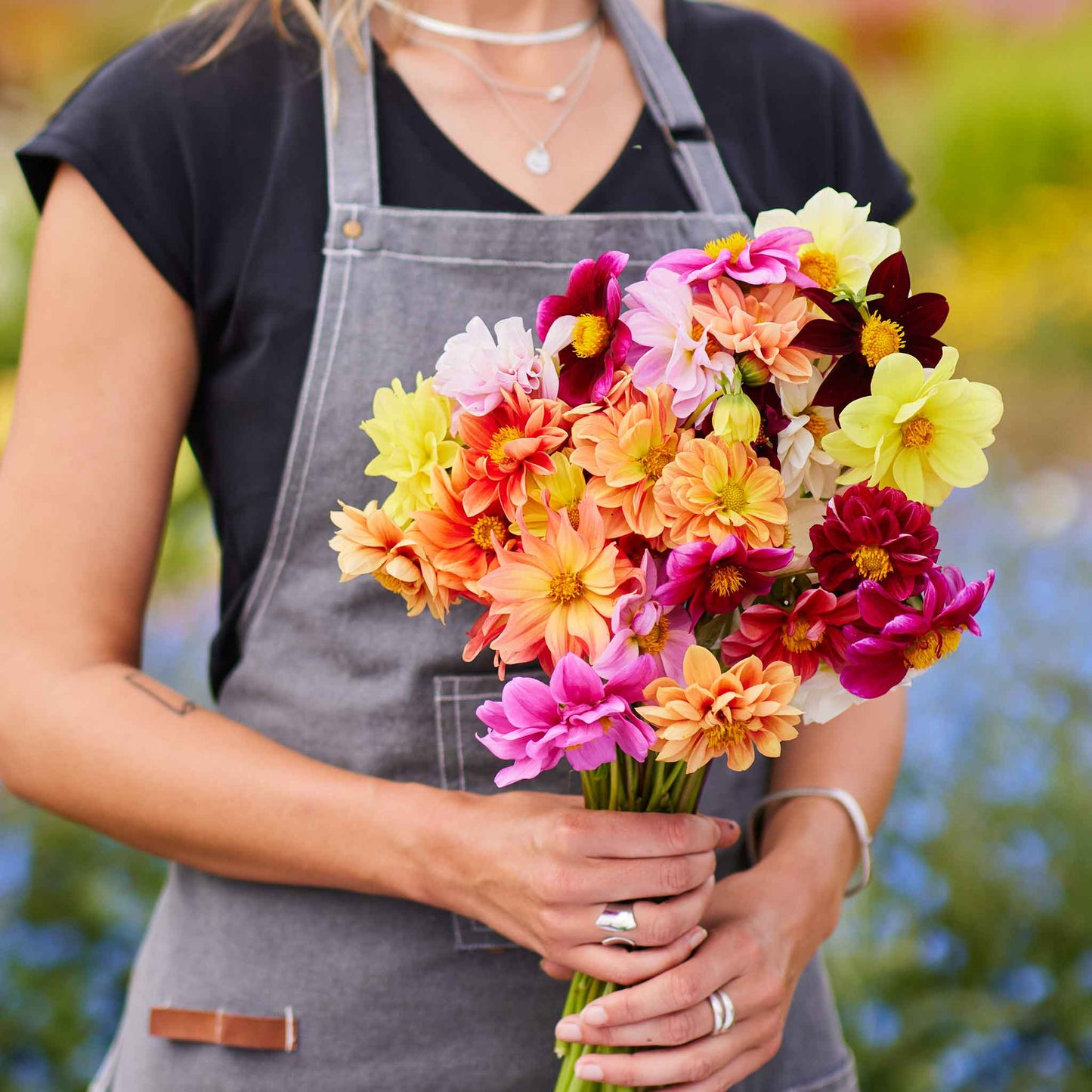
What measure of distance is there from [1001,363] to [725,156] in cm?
194

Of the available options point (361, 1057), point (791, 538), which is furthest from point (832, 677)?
point (361, 1057)

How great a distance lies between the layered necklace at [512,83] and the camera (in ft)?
3.61

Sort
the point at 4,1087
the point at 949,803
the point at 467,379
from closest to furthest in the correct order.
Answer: the point at 467,379 → the point at 4,1087 → the point at 949,803

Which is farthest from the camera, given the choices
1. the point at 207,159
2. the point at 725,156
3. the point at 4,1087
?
the point at 4,1087

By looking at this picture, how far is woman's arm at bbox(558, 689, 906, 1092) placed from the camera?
31.5 inches

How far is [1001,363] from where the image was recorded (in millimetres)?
2855

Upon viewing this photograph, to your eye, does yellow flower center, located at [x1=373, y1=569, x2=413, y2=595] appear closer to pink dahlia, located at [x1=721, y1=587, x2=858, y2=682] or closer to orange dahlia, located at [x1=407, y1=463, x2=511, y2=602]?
orange dahlia, located at [x1=407, y1=463, x2=511, y2=602]

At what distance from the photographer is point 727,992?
2.79 feet

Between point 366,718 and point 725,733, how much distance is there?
0.44 metres

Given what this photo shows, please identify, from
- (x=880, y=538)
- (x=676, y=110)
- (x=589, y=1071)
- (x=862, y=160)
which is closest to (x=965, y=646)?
(x=862, y=160)

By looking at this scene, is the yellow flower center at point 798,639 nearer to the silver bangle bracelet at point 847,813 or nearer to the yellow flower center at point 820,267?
the yellow flower center at point 820,267

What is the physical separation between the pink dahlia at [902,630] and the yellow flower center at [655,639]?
100 millimetres

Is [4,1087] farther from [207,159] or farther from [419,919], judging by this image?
[207,159]

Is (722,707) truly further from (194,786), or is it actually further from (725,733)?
(194,786)
